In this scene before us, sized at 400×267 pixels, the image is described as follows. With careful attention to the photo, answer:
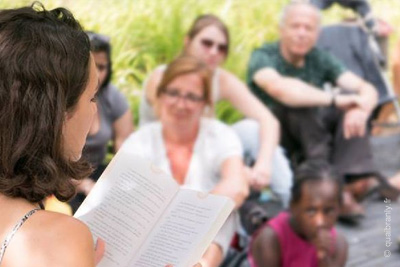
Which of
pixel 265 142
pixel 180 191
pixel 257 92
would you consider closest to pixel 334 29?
pixel 257 92

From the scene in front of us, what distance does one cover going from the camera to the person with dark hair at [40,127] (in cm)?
149

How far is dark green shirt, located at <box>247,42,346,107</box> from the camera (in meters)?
5.55

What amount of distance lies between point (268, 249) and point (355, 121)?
168 centimetres

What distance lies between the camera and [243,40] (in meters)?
6.73

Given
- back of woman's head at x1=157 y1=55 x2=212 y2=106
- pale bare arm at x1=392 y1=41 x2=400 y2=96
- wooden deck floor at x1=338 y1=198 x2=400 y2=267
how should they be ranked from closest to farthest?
back of woman's head at x1=157 y1=55 x2=212 y2=106 → wooden deck floor at x1=338 y1=198 x2=400 y2=267 → pale bare arm at x1=392 y1=41 x2=400 y2=96

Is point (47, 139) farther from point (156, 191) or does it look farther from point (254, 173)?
point (254, 173)

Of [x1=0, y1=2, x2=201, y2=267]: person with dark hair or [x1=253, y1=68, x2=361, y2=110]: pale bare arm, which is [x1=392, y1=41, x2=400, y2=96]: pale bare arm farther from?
[x1=0, y1=2, x2=201, y2=267]: person with dark hair

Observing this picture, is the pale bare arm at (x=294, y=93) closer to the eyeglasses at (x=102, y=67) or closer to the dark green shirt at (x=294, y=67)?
the dark green shirt at (x=294, y=67)

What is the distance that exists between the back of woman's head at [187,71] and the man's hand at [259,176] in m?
0.66

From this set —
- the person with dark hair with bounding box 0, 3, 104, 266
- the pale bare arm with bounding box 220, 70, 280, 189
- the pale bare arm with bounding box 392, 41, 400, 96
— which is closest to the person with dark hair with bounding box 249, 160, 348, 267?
the pale bare arm with bounding box 220, 70, 280, 189

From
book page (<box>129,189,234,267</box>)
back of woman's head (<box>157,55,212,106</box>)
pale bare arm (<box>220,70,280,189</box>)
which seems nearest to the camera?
book page (<box>129,189,234,267</box>)

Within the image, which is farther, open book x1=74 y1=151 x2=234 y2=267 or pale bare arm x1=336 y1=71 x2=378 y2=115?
pale bare arm x1=336 y1=71 x2=378 y2=115

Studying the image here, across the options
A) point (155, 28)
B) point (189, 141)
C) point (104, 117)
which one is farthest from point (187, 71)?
point (155, 28)

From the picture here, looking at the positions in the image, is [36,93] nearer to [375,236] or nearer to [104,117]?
[104,117]
